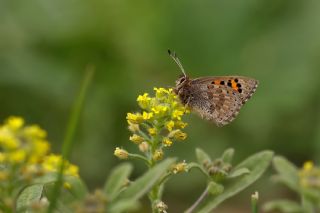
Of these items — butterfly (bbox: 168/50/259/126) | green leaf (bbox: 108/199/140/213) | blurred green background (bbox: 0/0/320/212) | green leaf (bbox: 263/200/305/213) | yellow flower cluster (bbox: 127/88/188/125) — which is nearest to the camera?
green leaf (bbox: 108/199/140/213)

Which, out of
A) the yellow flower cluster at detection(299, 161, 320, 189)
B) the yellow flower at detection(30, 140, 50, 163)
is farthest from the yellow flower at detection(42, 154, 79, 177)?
the yellow flower cluster at detection(299, 161, 320, 189)

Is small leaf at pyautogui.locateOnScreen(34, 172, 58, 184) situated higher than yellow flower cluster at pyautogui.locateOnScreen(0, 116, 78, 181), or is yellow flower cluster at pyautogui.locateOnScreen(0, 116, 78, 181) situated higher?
yellow flower cluster at pyautogui.locateOnScreen(0, 116, 78, 181)

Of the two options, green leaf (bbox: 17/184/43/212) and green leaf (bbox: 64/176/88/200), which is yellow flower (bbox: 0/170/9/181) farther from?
green leaf (bbox: 17/184/43/212)

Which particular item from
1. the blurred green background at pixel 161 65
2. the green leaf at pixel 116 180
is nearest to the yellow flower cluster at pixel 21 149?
the green leaf at pixel 116 180

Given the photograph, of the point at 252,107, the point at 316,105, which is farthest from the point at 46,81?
the point at 316,105

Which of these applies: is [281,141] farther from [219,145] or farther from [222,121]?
[222,121]

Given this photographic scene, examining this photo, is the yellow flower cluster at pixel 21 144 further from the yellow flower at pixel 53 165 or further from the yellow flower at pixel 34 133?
the yellow flower at pixel 53 165

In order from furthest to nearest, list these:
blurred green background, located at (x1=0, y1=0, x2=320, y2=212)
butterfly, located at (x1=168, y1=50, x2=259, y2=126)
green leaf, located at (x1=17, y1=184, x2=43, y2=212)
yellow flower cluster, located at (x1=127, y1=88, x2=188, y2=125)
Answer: blurred green background, located at (x1=0, y1=0, x2=320, y2=212) < butterfly, located at (x1=168, y1=50, x2=259, y2=126) < yellow flower cluster, located at (x1=127, y1=88, x2=188, y2=125) < green leaf, located at (x1=17, y1=184, x2=43, y2=212)
